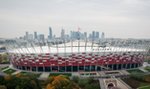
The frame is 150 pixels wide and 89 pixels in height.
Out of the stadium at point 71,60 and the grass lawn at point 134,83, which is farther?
the stadium at point 71,60

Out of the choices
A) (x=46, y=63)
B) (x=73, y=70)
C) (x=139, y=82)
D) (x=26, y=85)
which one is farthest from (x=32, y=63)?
(x=139, y=82)

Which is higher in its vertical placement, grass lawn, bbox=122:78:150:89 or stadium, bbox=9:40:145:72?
stadium, bbox=9:40:145:72

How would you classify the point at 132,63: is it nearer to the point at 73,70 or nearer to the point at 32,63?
the point at 73,70

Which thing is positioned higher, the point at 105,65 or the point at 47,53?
the point at 47,53

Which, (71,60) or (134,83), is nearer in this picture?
(134,83)

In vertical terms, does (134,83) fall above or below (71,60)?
below

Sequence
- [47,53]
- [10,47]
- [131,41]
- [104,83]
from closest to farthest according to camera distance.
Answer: [104,83] → [47,53] → [131,41] → [10,47]

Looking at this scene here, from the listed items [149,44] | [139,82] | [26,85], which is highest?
[149,44]

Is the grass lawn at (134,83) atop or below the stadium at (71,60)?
below

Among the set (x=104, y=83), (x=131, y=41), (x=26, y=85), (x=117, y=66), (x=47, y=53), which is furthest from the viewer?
(x=131, y=41)

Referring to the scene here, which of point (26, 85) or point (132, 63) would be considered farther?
point (132, 63)

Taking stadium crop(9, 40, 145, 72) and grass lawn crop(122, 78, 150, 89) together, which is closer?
grass lawn crop(122, 78, 150, 89)
